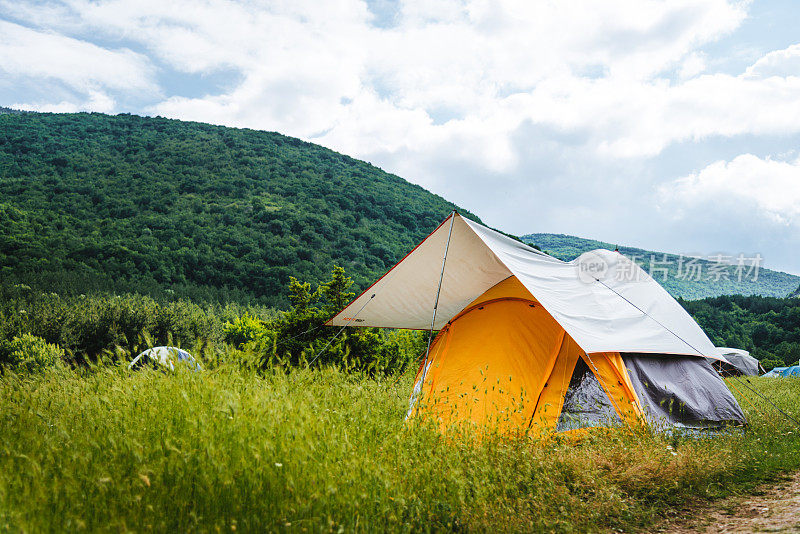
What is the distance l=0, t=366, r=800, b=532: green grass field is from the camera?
2.37 meters

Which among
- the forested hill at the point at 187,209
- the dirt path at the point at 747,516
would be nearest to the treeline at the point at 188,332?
the dirt path at the point at 747,516

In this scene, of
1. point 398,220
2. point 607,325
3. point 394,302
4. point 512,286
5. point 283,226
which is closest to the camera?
point 607,325

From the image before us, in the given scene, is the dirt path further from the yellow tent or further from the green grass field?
the yellow tent

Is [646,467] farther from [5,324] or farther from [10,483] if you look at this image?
[5,324]

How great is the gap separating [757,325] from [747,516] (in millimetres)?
31421

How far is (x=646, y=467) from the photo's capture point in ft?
12.2

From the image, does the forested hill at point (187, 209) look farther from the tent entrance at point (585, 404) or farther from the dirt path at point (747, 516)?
the dirt path at point (747, 516)

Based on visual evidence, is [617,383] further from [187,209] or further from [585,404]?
[187,209]

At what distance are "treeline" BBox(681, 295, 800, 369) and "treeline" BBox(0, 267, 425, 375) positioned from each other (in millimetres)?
24233

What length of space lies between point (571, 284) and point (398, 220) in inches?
1494

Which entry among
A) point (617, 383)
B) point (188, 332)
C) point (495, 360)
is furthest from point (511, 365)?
point (188, 332)

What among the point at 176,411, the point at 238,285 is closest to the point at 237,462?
the point at 176,411

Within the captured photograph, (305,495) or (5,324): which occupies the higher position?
(305,495)

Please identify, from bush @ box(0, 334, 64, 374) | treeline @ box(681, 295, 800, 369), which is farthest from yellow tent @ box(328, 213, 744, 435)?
treeline @ box(681, 295, 800, 369)
